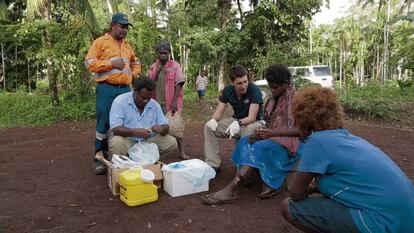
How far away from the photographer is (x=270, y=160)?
3434 mm

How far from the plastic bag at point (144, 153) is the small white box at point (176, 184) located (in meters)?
0.21

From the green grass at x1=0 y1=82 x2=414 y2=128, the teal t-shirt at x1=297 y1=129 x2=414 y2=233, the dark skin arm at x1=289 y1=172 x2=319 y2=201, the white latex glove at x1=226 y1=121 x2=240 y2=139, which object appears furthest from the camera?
the green grass at x1=0 y1=82 x2=414 y2=128

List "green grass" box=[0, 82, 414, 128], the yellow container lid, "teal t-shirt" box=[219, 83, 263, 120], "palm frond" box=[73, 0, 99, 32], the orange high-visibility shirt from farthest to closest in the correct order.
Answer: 1. "palm frond" box=[73, 0, 99, 32]
2. "green grass" box=[0, 82, 414, 128]
3. the orange high-visibility shirt
4. "teal t-shirt" box=[219, 83, 263, 120]
5. the yellow container lid

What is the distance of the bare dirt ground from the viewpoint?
302 cm

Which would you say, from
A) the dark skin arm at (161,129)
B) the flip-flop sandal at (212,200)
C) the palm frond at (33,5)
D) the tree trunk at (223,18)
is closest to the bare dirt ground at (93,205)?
the flip-flop sandal at (212,200)

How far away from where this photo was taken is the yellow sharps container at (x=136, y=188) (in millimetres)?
3320

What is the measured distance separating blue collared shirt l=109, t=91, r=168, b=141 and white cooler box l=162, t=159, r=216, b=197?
596 mm

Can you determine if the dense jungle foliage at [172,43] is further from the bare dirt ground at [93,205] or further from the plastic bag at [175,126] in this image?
the plastic bag at [175,126]

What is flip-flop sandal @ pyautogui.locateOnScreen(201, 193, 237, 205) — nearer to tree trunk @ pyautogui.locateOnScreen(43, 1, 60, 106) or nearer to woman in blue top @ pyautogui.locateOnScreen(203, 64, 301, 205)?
woman in blue top @ pyautogui.locateOnScreen(203, 64, 301, 205)

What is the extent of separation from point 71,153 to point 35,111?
20.9ft

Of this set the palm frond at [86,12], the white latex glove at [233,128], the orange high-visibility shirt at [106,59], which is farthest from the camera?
the palm frond at [86,12]

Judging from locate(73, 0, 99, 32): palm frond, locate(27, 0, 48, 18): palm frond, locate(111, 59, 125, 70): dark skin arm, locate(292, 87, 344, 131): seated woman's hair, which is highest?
locate(27, 0, 48, 18): palm frond

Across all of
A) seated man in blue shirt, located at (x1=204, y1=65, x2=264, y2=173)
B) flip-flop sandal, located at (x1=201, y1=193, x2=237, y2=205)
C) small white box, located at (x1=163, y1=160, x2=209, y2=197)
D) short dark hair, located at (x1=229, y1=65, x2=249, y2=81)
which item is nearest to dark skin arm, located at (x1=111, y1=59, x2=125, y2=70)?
seated man in blue shirt, located at (x1=204, y1=65, x2=264, y2=173)

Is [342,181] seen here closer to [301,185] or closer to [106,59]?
[301,185]
